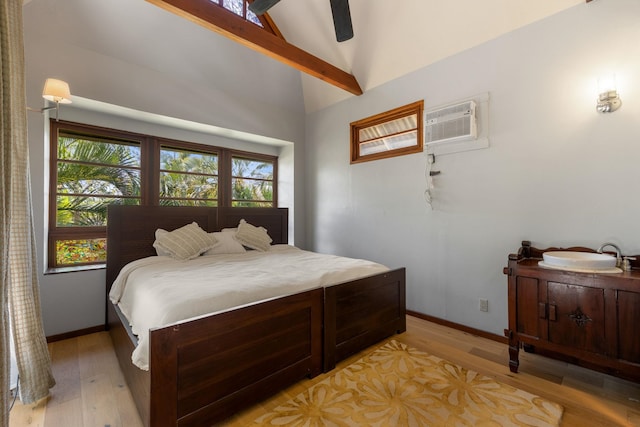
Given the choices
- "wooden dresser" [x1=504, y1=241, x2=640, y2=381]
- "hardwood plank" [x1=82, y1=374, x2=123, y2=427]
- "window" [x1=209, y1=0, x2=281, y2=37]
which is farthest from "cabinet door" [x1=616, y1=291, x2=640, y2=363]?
"window" [x1=209, y1=0, x2=281, y2=37]

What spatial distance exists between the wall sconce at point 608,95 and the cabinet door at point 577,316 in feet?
4.33

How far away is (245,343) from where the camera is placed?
5.42ft

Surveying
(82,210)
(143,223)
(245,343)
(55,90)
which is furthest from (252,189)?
(245,343)

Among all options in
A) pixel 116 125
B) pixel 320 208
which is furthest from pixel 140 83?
pixel 320 208

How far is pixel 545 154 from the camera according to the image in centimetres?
236

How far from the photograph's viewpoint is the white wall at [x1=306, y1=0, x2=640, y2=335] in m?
2.06

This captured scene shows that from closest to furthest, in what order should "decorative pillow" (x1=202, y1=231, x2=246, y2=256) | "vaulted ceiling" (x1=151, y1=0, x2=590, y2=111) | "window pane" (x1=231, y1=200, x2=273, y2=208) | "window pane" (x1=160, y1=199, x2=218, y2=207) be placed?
"vaulted ceiling" (x1=151, y1=0, x2=590, y2=111), "decorative pillow" (x1=202, y1=231, x2=246, y2=256), "window pane" (x1=160, y1=199, x2=218, y2=207), "window pane" (x1=231, y1=200, x2=273, y2=208)

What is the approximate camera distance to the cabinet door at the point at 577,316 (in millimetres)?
1797

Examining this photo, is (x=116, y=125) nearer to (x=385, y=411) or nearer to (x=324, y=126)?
(x=324, y=126)

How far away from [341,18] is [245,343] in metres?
2.44

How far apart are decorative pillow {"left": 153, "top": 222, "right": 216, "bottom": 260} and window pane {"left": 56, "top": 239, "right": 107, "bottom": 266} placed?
0.72 m

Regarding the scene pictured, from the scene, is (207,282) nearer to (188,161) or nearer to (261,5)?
(261,5)

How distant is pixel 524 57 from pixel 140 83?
375cm

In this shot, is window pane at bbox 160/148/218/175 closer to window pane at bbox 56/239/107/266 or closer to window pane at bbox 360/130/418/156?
window pane at bbox 56/239/107/266
